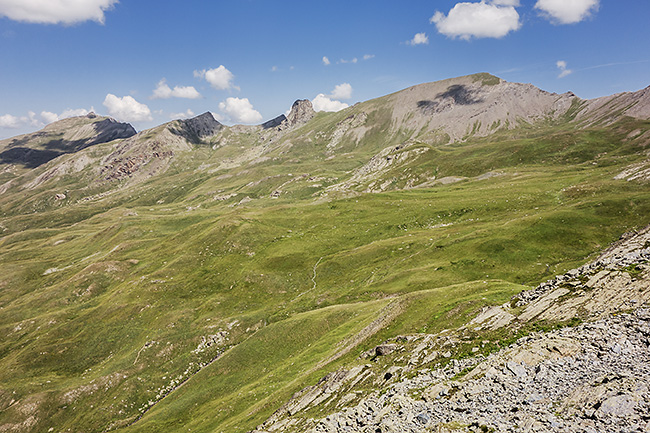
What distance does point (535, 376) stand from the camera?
20266mm

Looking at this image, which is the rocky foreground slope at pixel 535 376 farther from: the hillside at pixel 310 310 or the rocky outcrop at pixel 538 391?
the hillside at pixel 310 310

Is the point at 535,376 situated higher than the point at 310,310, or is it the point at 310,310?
the point at 535,376

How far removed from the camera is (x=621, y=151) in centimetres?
16700

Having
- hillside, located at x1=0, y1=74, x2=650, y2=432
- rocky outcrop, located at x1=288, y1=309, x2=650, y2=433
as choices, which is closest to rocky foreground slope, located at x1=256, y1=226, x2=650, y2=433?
rocky outcrop, located at x1=288, y1=309, x2=650, y2=433

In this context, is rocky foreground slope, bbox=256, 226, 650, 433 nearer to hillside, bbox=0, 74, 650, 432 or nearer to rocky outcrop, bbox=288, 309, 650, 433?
rocky outcrop, bbox=288, 309, 650, 433

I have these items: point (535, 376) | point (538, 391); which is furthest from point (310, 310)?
point (538, 391)

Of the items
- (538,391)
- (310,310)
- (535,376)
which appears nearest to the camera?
(538,391)

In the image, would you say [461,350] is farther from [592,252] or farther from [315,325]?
[592,252]

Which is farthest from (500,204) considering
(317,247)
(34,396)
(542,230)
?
(34,396)

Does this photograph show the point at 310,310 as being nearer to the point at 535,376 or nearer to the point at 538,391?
the point at 535,376

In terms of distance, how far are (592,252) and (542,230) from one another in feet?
38.8

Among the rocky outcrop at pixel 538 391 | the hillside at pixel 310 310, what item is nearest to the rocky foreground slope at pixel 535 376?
the rocky outcrop at pixel 538 391

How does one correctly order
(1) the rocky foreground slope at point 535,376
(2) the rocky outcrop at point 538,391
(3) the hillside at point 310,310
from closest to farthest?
(2) the rocky outcrop at point 538,391, (1) the rocky foreground slope at point 535,376, (3) the hillside at point 310,310

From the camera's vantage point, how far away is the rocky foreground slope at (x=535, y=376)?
16.9 m
